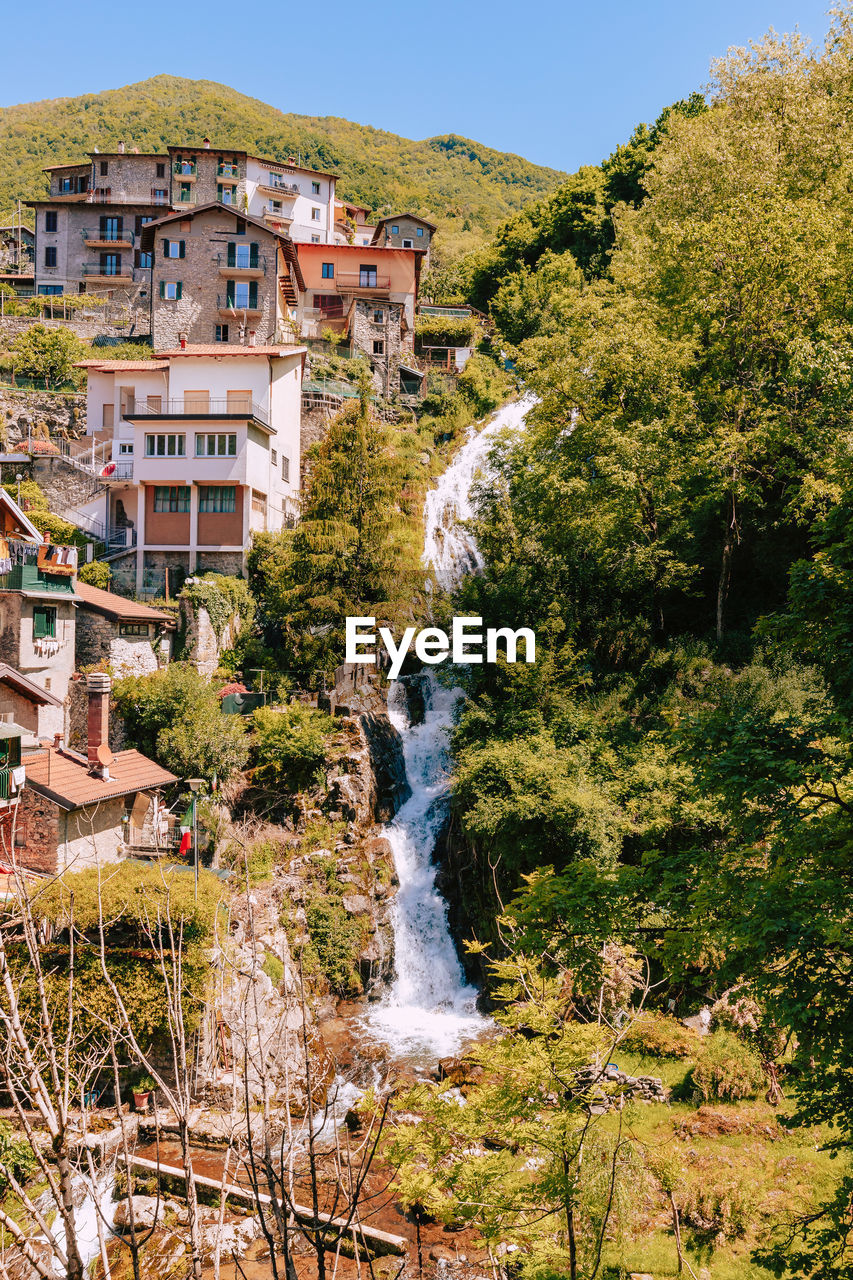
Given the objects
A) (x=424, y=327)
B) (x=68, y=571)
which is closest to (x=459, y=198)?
(x=424, y=327)

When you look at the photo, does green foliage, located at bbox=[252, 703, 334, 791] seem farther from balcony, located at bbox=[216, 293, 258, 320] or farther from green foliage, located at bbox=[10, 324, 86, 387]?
balcony, located at bbox=[216, 293, 258, 320]

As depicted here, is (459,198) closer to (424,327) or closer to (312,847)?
(424,327)

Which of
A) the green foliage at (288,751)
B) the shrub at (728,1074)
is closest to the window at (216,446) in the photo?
the green foliage at (288,751)

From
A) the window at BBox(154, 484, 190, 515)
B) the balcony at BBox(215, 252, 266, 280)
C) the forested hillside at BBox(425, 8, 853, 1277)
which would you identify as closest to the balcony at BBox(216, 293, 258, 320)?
the balcony at BBox(215, 252, 266, 280)

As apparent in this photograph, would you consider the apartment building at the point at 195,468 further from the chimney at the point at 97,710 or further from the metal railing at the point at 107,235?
the metal railing at the point at 107,235

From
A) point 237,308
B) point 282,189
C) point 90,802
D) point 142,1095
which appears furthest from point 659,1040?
point 282,189

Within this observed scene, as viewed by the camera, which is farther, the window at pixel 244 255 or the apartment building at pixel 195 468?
the window at pixel 244 255

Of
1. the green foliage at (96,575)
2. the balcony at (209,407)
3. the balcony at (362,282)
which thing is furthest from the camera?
the balcony at (362,282)
